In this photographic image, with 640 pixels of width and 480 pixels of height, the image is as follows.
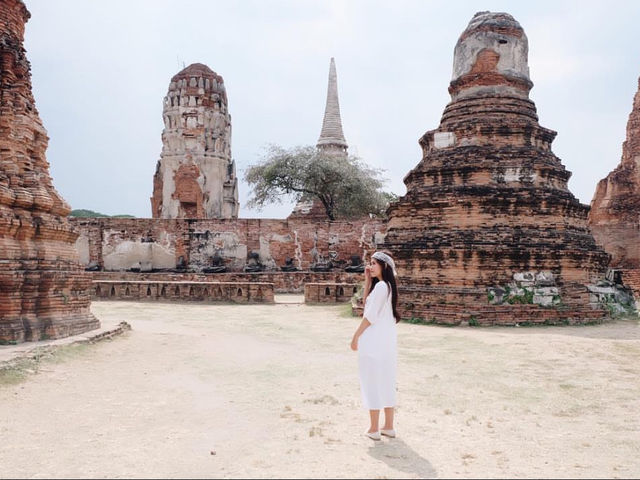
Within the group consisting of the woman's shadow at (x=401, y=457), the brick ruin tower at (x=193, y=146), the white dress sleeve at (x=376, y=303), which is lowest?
the woman's shadow at (x=401, y=457)

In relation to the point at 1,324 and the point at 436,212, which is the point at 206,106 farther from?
the point at 1,324

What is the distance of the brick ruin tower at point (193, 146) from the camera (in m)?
26.5

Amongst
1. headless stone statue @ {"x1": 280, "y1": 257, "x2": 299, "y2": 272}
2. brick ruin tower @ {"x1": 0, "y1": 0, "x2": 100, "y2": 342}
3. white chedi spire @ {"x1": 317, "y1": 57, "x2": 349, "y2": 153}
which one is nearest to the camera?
brick ruin tower @ {"x1": 0, "y1": 0, "x2": 100, "y2": 342}

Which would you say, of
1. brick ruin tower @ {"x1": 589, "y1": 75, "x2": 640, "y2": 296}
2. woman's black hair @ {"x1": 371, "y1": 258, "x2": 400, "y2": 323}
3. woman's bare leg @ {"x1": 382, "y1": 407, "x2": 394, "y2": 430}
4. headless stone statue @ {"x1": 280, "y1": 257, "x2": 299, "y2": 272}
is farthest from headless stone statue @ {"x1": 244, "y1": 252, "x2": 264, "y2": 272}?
woman's bare leg @ {"x1": 382, "y1": 407, "x2": 394, "y2": 430}

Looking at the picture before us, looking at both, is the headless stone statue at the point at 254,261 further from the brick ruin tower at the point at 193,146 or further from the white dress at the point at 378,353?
the white dress at the point at 378,353

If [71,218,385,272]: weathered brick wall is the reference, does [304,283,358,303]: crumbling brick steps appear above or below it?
below

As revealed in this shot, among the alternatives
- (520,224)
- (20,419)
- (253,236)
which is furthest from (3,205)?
(253,236)

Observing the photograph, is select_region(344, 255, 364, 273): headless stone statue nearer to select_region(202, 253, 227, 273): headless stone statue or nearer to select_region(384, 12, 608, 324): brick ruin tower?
select_region(202, 253, 227, 273): headless stone statue

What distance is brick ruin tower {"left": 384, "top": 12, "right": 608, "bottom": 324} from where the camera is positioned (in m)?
10.2

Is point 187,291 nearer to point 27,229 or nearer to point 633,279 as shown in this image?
point 27,229

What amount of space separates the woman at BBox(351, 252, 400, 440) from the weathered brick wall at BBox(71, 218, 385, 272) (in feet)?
51.2

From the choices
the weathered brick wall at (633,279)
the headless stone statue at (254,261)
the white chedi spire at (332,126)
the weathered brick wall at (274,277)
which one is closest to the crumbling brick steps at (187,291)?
the weathered brick wall at (274,277)

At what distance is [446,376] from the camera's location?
18.9ft

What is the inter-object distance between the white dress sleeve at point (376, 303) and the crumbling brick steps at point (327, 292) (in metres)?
10.8
